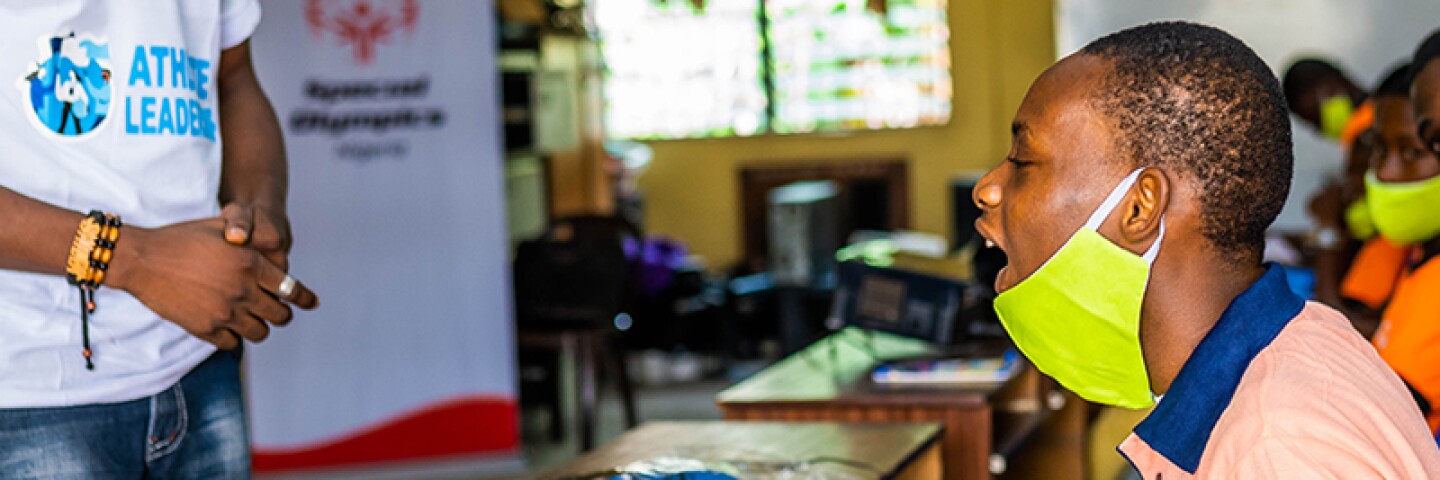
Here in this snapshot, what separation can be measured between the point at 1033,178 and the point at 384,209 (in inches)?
150

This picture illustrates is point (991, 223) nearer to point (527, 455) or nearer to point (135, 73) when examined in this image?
point (135, 73)

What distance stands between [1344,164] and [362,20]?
3.25 m

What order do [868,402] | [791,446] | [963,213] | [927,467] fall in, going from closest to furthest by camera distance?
[791,446]
[927,467]
[868,402]
[963,213]

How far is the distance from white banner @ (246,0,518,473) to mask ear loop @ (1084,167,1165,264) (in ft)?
12.4

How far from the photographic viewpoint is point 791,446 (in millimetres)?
2115

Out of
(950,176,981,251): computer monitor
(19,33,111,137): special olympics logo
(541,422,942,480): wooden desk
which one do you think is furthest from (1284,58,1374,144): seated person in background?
(19,33,111,137): special olympics logo

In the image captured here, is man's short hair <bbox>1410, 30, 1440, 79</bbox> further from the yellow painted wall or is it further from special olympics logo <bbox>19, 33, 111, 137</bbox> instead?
the yellow painted wall

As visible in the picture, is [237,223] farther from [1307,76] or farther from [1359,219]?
[1307,76]

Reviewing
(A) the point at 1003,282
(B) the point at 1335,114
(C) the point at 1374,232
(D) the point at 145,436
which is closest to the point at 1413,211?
(C) the point at 1374,232

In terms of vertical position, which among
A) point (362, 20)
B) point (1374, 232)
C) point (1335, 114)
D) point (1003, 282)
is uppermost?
point (362, 20)

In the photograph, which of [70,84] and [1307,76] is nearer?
[70,84]

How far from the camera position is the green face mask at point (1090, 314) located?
3.93 feet

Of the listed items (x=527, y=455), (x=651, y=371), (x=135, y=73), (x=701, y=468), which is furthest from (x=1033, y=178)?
(x=651, y=371)

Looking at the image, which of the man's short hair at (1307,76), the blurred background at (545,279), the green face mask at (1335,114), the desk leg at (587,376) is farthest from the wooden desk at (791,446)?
the man's short hair at (1307,76)
